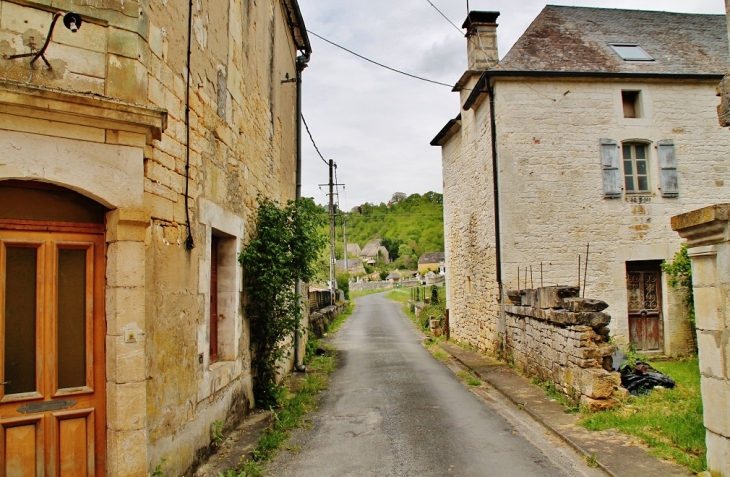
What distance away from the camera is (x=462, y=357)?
13164 millimetres

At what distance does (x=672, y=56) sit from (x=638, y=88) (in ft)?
5.77

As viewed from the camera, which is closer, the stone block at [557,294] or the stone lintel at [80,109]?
the stone lintel at [80,109]

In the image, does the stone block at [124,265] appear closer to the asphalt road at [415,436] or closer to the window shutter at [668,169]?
the asphalt road at [415,436]

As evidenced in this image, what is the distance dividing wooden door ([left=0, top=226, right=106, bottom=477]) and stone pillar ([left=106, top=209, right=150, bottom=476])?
100 millimetres

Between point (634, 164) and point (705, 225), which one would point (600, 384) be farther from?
point (634, 164)

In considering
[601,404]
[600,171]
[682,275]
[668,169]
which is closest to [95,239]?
[601,404]

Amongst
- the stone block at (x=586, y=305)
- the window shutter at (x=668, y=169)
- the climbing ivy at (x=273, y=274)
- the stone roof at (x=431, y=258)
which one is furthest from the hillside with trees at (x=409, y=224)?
the stone block at (x=586, y=305)

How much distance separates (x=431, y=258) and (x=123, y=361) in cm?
8752

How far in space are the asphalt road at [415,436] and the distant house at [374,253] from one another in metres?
91.5

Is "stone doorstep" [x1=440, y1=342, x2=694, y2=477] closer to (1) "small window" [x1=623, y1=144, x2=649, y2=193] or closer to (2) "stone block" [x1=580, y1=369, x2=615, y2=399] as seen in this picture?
(2) "stone block" [x1=580, y1=369, x2=615, y2=399]

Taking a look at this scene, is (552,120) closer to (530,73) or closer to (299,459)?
(530,73)

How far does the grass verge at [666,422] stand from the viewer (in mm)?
5215

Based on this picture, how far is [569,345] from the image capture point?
25.7 feet

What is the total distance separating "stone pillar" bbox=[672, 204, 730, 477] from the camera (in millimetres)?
4266
